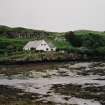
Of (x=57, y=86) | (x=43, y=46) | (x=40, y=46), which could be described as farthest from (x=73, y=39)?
(x=57, y=86)

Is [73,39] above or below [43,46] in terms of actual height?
above

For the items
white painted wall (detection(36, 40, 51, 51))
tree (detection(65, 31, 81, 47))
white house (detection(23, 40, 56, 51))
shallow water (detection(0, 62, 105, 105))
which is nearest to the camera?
shallow water (detection(0, 62, 105, 105))

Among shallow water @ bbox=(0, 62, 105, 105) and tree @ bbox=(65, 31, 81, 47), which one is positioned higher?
tree @ bbox=(65, 31, 81, 47)

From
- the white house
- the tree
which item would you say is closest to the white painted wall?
the white house

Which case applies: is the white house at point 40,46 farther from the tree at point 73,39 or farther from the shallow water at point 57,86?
the shallow water at point 57,86

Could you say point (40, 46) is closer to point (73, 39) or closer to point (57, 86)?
point (73, 39)

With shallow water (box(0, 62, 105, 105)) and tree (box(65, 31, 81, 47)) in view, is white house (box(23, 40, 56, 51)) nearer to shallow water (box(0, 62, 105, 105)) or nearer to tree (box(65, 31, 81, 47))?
tree (box(65, 31, 81, 47))

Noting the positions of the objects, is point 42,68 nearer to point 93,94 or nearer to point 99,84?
point 99,84

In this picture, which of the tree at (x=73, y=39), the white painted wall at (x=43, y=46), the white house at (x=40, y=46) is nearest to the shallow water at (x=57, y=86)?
the white house at (x=40, y=46)

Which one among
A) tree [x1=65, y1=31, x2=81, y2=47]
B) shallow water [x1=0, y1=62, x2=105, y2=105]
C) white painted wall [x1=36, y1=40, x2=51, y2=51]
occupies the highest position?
tree [x1=65, y1=31, x2=81, y2=47]

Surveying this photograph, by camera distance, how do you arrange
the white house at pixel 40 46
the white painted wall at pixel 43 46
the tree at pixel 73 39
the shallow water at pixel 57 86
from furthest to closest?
the tree at pixel 73 39 < the white painted wall at pixel 43 46 < the white house at pixel 40 46 < the shallow water at pixel 57 86

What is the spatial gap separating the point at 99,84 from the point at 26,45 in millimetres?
69135

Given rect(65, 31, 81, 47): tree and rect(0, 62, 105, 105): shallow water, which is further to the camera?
rect(65, 31, 81, 47): tree

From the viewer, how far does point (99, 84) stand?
174ft
